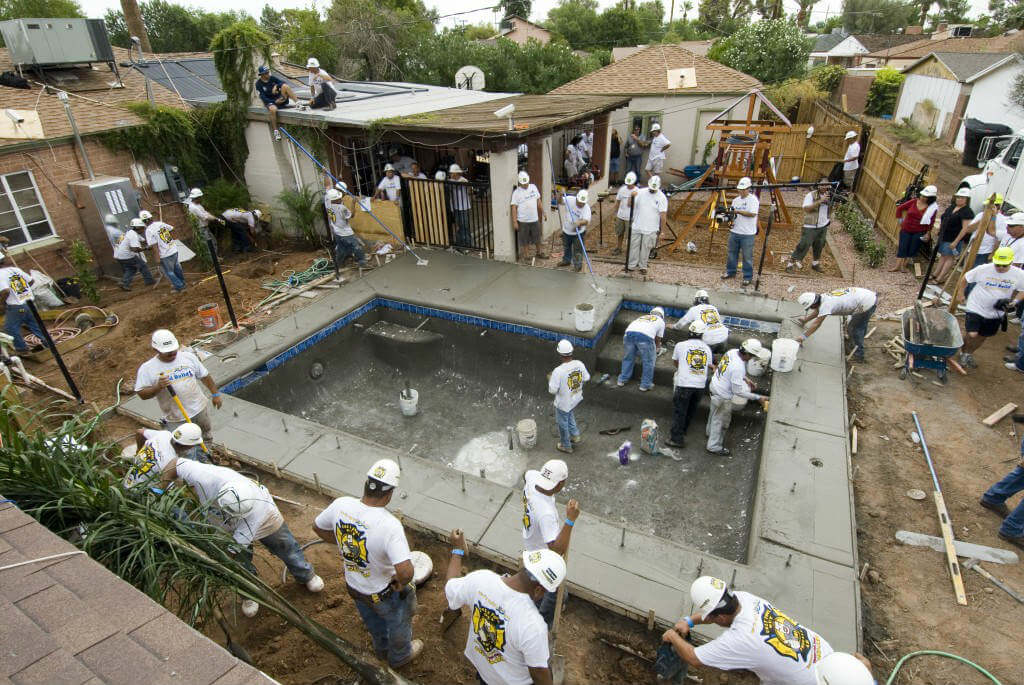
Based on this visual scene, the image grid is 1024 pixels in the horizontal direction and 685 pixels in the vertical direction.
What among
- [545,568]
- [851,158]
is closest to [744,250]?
[851,158]

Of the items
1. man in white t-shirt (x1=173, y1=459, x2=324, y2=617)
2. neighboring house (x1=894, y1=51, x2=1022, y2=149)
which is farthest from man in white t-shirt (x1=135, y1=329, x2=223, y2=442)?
neighboring house (x1=894, y1=51, x2=1022, y2=149)

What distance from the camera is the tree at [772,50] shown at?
20.5 m

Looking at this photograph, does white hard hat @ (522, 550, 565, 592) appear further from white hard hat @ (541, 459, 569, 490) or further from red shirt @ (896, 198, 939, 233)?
red shirt @ (896, 198, 939, 233)

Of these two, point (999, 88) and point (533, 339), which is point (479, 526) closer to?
point (533, 339)

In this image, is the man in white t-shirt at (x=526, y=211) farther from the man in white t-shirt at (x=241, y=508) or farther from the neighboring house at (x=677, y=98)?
the neighboring house at (x=677, y=98)

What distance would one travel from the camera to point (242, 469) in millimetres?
6039

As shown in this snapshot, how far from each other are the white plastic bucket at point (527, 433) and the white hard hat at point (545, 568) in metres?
4.58

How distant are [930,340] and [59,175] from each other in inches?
588

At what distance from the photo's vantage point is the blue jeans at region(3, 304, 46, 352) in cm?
779

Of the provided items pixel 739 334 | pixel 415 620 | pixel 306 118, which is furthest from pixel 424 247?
pixel 415 620

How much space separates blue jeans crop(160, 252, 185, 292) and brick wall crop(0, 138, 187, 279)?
225 centimetres

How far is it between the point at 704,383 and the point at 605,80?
13.8 meters

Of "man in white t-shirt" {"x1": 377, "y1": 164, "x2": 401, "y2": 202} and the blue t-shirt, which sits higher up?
the blue t-shirt

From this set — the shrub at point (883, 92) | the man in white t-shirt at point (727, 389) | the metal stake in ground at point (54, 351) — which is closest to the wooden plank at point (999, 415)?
the man in white t-shirt at point (727, 389)
